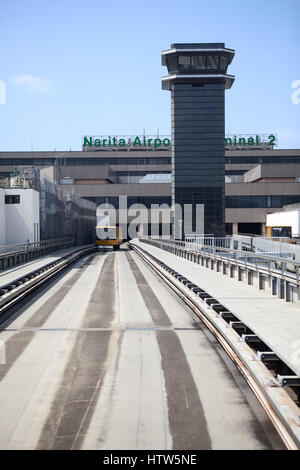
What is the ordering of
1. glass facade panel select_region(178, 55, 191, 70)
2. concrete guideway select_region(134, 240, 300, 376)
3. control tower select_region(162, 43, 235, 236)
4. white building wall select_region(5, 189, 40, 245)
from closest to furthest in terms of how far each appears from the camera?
concrete guideway select_region(134, 240, 300, 376)
white building wall select_region(5, 189, 40, 245)
control tower select_region(162, 43, 235, 236)
glass facade panel select_region(178, 55, 191, 70)

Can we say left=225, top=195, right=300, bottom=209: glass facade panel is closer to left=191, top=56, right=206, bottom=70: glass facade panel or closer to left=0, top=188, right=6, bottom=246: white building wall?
left=191, top=56, right=206, bottom=70: glass facade panel

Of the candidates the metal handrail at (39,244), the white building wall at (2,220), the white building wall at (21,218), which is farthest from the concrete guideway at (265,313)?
the white building wall at (2,220)

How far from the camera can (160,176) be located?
99062 millimetres

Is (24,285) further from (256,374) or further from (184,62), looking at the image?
(184,62)

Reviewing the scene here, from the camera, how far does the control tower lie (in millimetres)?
77688

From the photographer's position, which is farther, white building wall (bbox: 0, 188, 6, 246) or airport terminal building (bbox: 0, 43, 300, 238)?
airport terminal building (bbox: 0, 43, 300, 238)

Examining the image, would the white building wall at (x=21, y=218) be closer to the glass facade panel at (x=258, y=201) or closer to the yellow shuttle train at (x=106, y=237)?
the yellow shuttle train at (x=106, y=237)

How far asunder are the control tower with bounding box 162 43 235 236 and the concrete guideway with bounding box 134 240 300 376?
195 ft

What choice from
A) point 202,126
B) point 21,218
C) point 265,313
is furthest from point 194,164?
point 265,313

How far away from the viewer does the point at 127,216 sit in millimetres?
95062

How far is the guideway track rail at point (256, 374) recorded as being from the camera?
5715 millimetres

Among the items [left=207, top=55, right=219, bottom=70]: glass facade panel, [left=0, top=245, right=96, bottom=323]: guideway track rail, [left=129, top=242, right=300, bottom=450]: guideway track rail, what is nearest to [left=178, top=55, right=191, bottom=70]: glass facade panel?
[left=207, top=55, right=219, bottom=70]: glass facade panel

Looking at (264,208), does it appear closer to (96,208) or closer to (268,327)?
(96,208)
